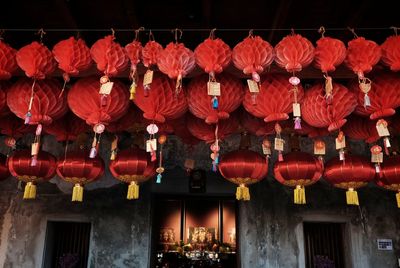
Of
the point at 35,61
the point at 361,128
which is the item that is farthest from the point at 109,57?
the point at 361,128

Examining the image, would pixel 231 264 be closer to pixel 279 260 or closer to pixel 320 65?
pixel 279 260

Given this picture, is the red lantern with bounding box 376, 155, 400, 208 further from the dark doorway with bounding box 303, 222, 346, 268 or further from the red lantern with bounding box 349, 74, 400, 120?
the dark doorway with bounding box 303, 222, 346, 268

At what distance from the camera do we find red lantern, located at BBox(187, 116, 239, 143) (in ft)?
9.19

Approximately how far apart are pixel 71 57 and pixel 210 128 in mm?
1158

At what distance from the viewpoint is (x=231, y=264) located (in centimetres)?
712

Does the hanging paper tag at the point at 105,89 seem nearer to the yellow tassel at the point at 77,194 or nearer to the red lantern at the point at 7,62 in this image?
the red lantern at the point at 7,62

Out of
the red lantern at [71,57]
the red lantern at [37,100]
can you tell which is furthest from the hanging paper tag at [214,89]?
the red lantern at [37,100]

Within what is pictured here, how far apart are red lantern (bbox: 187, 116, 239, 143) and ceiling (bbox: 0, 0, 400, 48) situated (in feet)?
2.66

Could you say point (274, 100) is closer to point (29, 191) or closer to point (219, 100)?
point (219, 100)

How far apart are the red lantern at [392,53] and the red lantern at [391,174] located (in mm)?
1164

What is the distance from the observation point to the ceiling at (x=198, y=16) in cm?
278

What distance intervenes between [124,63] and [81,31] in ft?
3.48

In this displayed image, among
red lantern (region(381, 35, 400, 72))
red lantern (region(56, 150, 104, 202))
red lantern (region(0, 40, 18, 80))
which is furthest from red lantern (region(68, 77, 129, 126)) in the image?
red lantern (region(381, 35, 400, 72))

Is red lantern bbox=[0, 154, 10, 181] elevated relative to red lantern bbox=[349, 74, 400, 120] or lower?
lower
